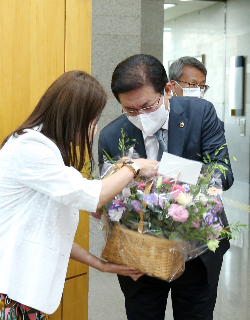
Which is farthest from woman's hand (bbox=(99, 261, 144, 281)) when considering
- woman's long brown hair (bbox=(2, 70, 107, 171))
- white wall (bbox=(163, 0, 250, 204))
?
white wall (bbox=(163, 0, 250, 204))

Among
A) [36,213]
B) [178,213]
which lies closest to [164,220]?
[178,213]

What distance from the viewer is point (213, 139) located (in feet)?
5.31

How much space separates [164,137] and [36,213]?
0.66 m

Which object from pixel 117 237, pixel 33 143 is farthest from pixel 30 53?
pixel 117 237

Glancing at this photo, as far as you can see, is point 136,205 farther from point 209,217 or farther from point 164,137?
point 164,137

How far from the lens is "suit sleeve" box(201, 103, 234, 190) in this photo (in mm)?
1567

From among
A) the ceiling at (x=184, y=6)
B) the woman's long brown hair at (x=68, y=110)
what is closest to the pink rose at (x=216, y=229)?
the woman's long brown hair at (x=68, y=110)

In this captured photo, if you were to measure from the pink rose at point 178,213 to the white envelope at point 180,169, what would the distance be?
4.0 inches

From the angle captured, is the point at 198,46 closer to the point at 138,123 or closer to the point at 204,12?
the point at 204,12

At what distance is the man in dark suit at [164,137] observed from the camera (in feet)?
5.20

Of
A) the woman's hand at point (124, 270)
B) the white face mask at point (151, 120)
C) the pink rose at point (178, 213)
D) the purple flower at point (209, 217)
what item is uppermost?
the white face mask at point (151, 120)

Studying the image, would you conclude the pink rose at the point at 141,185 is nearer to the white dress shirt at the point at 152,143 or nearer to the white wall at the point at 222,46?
the white dress shirt at the point at 152,143

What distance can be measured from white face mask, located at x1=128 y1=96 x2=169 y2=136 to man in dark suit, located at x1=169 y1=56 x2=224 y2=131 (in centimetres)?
99

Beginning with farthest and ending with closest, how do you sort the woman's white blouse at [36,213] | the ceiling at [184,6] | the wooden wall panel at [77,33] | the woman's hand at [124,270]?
the ceiling at [184,6] < the wooden wall panel at [77,33] < the woman's hand at [124,270] < the woman's white blouse at [36,213]
